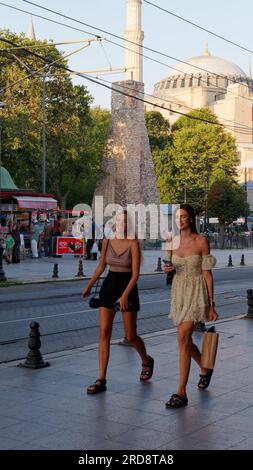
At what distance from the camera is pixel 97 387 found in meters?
6.40

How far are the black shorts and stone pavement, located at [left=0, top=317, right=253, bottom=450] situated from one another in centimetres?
85

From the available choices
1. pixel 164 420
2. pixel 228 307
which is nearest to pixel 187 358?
pixel 164 420

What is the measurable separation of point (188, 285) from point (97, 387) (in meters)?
1.33

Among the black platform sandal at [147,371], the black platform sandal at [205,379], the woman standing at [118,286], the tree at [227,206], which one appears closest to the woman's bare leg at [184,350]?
the black platform sandal at [205,379]

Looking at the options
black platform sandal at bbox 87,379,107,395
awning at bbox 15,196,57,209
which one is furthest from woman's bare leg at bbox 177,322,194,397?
awning at bbox 15,196,57,209

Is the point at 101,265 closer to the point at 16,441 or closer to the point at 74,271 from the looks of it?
the point at 16,441

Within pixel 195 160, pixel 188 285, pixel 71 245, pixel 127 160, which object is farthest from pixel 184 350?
pixel 195 160

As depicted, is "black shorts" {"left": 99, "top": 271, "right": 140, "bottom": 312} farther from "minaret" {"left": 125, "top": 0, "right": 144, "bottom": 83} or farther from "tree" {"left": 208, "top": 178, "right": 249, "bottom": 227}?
"minaret" {"left": 125, "top": 0, "right": 144, "bottom": 83}

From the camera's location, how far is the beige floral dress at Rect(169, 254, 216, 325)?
603 cm

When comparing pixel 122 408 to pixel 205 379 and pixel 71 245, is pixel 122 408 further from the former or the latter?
pixel 71 245

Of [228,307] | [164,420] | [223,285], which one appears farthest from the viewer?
[223,285]

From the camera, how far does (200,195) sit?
→ 72.6 m

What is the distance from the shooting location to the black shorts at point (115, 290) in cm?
649

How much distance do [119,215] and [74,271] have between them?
17.6 meters
